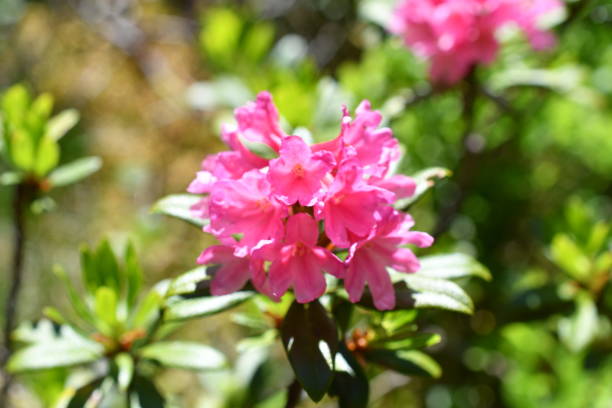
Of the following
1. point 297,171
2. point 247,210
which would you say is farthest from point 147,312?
point 297,171

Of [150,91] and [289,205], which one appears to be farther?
[150,91]

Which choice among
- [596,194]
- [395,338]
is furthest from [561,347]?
[395,338]

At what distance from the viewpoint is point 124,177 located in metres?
3.60

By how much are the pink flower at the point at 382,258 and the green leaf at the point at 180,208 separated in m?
0.35

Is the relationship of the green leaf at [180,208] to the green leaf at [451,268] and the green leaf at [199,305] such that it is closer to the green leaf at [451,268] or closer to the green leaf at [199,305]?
the green leaf at [199,305]

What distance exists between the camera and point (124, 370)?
4.62 feet

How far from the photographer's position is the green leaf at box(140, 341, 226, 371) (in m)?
1.50

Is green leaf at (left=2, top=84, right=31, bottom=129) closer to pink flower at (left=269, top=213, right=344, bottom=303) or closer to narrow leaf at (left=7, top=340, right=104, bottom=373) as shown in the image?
narrow leaf at (left=7, top=340, right=104, bottom=373)

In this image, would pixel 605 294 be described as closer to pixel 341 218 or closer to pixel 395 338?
pixel 395 338

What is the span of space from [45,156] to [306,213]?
77 cm

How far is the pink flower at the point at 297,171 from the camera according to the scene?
44.5 inches

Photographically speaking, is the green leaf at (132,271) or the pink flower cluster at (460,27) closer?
the green leaf at (132,271)

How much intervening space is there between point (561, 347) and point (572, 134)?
0.88 meters

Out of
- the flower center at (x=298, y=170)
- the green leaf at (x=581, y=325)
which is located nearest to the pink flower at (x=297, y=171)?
the flower center at (x=298, y=170)
